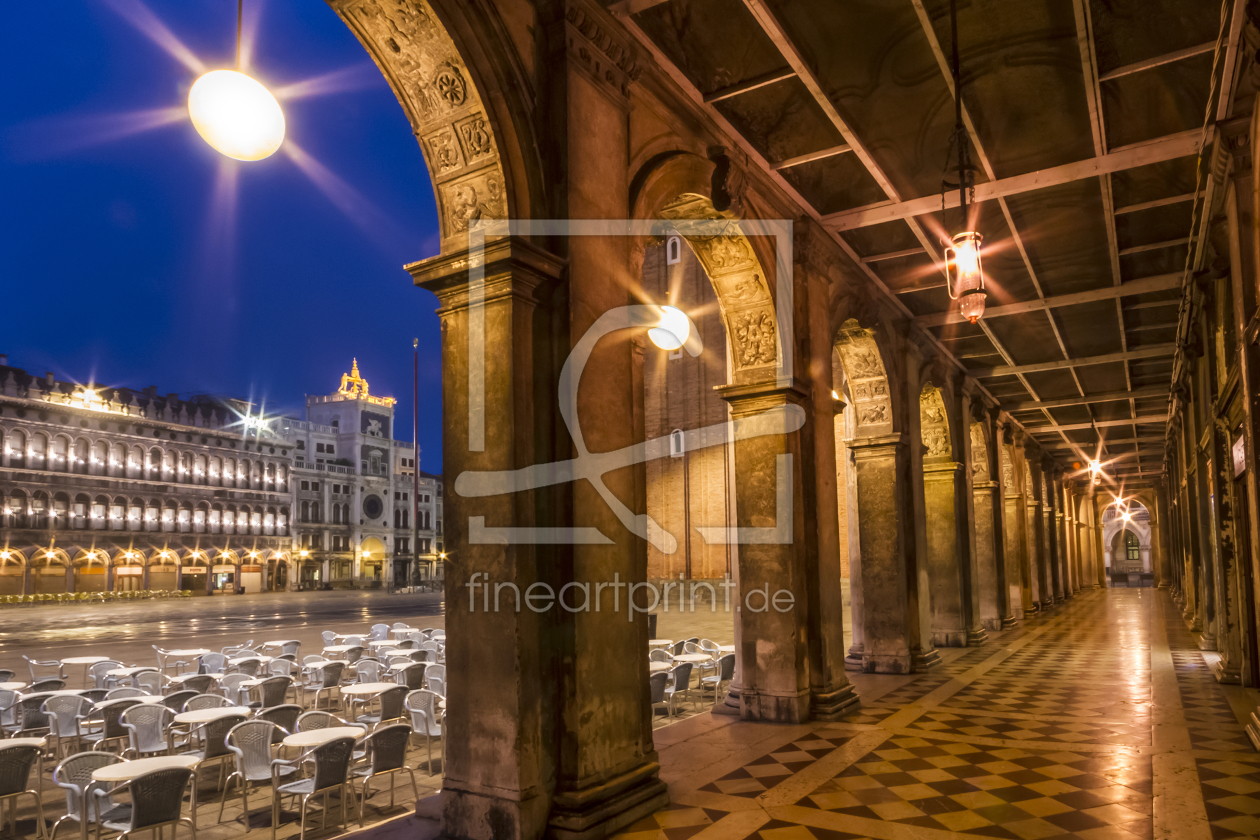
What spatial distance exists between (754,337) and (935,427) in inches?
315

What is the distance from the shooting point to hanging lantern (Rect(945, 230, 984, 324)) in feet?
19.1

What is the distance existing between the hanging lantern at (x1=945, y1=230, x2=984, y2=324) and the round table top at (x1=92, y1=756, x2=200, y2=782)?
6030mm

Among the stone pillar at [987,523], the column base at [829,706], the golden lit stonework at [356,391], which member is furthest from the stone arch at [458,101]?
the golden lit stonework at [356,391]

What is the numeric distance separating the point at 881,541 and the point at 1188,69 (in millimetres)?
6857

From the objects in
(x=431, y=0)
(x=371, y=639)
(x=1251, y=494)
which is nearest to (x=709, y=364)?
(x=371, y=639)

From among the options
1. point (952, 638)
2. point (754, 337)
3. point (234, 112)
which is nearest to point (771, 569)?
point (754, 337)

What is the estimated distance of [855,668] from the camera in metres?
11.7

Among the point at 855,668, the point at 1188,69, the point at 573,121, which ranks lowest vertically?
the point at 855,668

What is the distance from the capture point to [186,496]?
210ft

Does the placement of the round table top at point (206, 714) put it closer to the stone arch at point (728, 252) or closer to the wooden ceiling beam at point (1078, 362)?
the stone arch at point (728, 252)

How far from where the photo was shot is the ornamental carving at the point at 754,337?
28.5ft

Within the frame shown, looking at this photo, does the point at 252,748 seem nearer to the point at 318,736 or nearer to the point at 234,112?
the point at 318,736

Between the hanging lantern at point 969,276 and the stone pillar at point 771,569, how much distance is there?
2683 mm

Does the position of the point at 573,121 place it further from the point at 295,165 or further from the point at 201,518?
the point at 295,165
